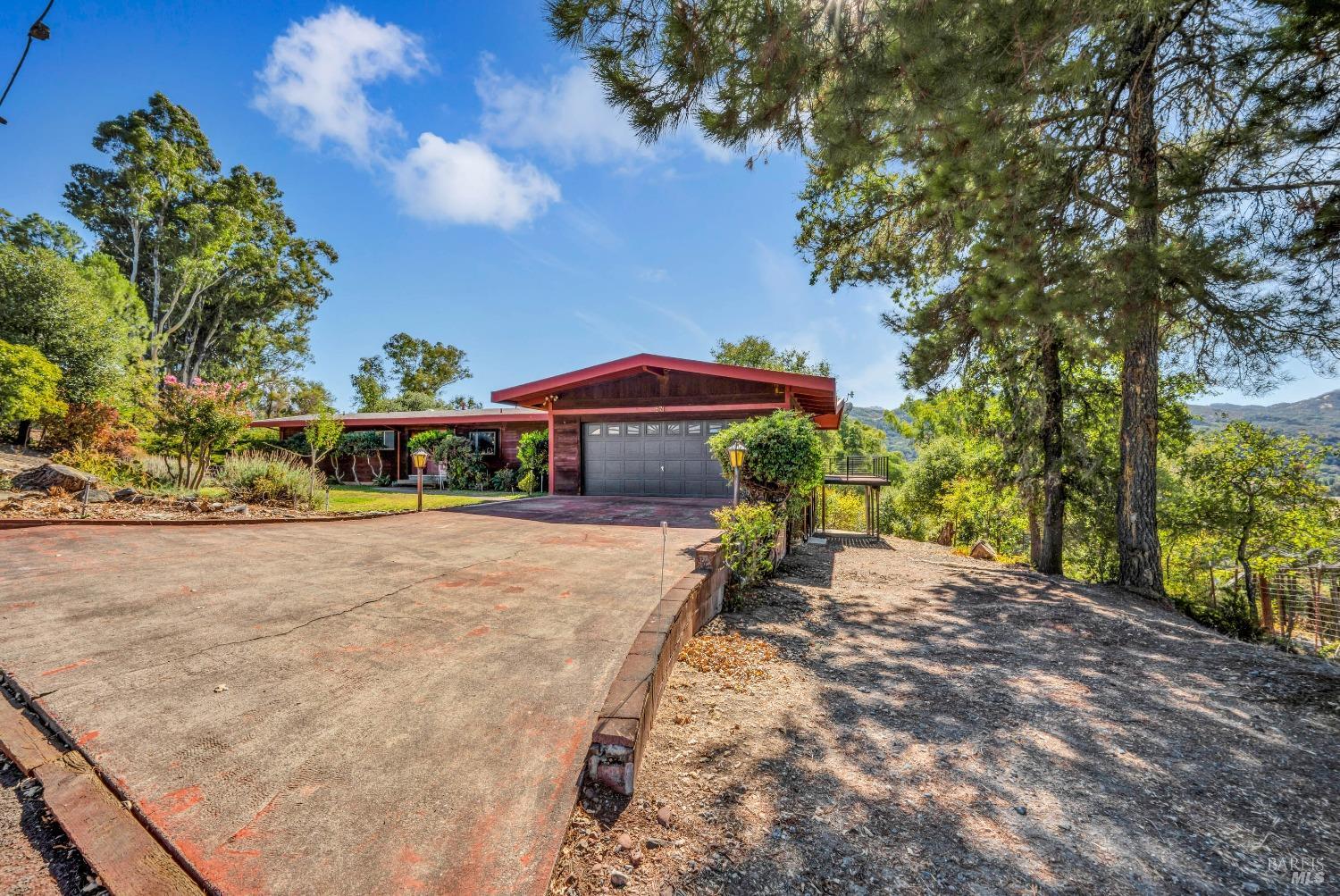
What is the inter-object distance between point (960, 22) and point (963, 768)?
5369mm

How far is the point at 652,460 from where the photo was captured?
12.0m

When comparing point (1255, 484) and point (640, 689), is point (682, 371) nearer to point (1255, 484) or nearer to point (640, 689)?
point (640, 689)

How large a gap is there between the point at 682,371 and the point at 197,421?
8.82m

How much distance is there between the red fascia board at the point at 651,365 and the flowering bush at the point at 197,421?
5195 millimetres

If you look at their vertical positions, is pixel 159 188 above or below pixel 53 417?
above

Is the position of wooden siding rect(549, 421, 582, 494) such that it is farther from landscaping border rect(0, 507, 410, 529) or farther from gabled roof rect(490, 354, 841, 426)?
landscaping border rect(0, 507, 410, 529)

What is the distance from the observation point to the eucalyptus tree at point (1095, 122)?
3.79 m

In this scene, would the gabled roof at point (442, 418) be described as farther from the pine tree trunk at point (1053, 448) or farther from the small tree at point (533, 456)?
the pine tree trunk at point (1053, 448)

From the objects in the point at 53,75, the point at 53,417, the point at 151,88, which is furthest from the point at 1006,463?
the point at 151,88

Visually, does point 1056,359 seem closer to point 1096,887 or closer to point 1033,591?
point 1033,591

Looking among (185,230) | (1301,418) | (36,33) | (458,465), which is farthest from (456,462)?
(1301,418)

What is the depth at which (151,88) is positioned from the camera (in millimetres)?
18719

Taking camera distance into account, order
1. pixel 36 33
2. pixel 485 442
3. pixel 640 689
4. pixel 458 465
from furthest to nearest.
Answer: pixel 485 442 < pixel 458 465 < pixel 36 33 < pixel 640 689

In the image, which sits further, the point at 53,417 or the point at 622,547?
the point at 53,417
